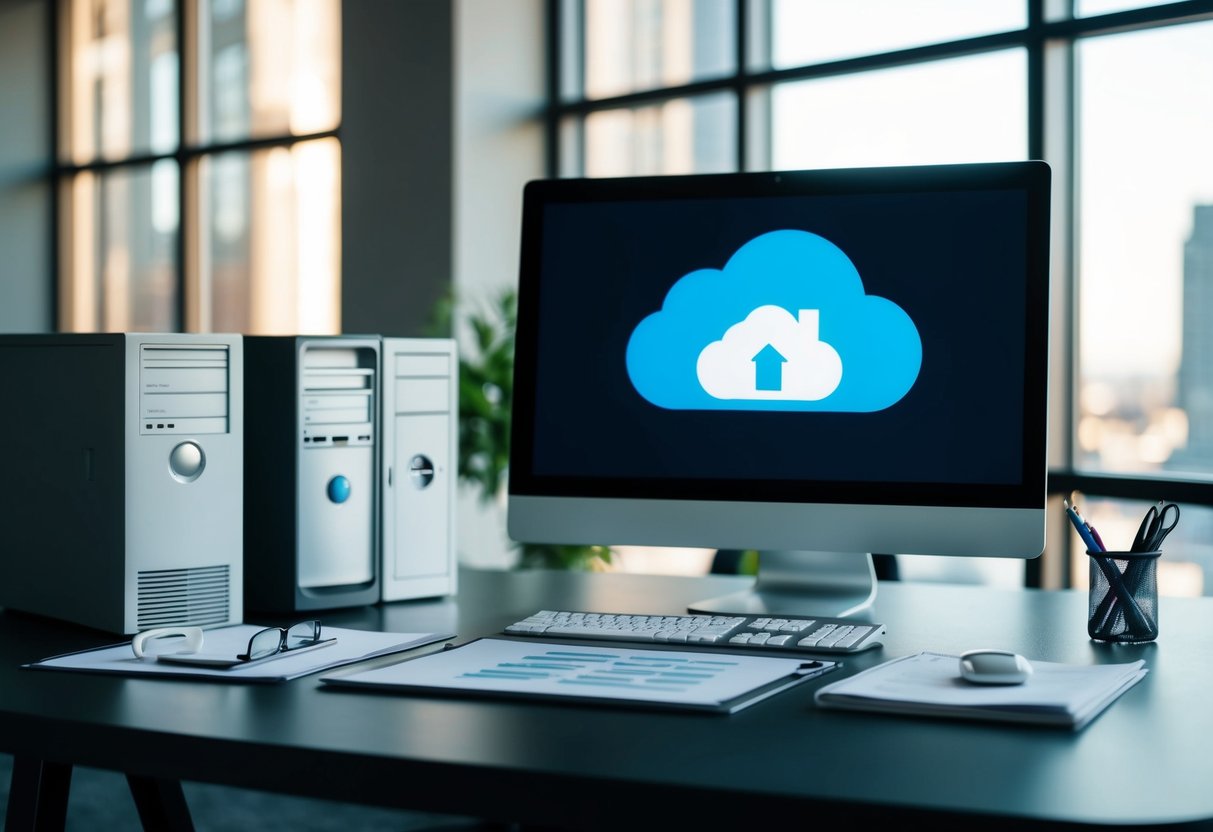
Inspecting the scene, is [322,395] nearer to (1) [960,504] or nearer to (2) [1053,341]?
(1) [960,504]

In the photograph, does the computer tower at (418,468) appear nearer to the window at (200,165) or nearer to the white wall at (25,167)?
the window at (200,165)

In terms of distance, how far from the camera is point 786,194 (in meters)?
1.46

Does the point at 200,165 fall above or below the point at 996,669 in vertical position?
above

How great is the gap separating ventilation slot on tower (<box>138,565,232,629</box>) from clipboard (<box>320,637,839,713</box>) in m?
0.30

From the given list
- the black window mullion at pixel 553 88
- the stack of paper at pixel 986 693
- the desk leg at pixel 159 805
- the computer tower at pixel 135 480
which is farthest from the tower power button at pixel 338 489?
the black window mullion at pixel 553 88

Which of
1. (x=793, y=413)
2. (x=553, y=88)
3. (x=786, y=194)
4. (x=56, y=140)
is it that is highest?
(x=56, y=140)

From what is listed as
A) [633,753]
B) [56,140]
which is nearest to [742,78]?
[633,753]

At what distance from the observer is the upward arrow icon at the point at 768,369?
143 cm

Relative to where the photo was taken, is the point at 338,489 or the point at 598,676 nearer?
the point at 598,676

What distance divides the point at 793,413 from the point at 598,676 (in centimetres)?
46

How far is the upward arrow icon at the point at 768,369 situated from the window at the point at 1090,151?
87.4 inches

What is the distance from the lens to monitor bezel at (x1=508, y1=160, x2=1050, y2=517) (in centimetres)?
136

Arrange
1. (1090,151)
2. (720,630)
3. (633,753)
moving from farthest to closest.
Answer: (1090,151) → (720,630) → (633,753)

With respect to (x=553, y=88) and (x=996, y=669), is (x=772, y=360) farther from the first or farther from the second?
(x=553, y=88)
